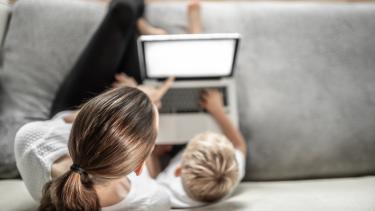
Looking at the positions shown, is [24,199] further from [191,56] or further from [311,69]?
[311,69]

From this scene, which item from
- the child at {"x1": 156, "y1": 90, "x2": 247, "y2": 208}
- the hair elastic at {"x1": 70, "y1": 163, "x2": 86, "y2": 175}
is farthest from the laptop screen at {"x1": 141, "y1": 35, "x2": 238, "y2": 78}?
the hair elastic at {"x1": 70, "y1": 163, "x2": 86, "y2": 175}

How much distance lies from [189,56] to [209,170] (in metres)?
0.44

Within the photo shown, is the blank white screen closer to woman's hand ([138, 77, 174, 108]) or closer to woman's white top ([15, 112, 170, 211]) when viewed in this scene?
woman's hand ([138, 77, 174, 108])

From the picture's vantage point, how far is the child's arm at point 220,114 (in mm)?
1223

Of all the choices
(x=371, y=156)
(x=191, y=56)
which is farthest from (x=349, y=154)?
(x=191, y=56)

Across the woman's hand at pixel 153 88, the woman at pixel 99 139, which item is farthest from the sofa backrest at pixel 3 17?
the woman's hand at pixel 153 88

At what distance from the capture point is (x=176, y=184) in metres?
1.11

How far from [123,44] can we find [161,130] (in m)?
0.33

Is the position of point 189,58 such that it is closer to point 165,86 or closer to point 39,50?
point 165,86

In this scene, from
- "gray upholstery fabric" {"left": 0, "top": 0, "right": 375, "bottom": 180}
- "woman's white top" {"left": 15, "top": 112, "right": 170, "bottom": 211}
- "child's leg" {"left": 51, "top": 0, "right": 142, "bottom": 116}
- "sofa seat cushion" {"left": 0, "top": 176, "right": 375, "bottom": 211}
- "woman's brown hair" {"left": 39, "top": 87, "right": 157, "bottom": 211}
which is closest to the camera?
"woman's brown hair" {"left": 39, "top": 87, "right": 157, "bottom": 211}

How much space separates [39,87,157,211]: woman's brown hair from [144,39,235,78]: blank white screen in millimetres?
438

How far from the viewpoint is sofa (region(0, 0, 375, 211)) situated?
4.05 feet

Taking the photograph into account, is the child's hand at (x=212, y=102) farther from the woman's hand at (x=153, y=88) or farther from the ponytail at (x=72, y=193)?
the ponytail at (x=72, y=193)

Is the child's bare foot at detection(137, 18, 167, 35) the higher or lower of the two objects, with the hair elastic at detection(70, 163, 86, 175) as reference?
higher
